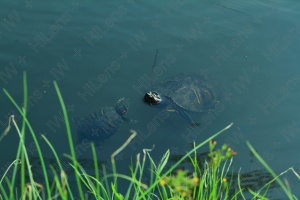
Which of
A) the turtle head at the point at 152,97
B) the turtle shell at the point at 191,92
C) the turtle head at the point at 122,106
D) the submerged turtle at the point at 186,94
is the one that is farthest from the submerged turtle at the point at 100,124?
the turtle shell at the point at 191,92

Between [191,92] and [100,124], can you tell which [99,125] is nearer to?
[100,124]

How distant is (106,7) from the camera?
5762mm

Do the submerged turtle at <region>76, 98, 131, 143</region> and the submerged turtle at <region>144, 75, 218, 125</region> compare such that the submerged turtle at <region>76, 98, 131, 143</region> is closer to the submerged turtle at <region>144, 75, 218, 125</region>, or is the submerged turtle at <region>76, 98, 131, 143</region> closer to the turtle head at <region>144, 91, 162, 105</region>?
the turtle head at <region>144, 91, 162, 105</region>

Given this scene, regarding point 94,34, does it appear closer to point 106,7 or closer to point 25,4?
point 106,7

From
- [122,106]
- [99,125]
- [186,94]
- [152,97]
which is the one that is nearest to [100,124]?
[99,125]

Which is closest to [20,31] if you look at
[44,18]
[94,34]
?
[44,18]

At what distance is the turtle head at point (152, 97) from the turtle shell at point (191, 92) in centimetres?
14

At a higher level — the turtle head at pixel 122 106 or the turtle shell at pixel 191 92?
the turtle head at pixel 122 106

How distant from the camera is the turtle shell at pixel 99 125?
4191mm

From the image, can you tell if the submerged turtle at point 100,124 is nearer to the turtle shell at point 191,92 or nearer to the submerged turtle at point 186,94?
the submerged turtle at point 186,94

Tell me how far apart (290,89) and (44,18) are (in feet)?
10.5

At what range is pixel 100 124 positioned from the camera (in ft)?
13.9

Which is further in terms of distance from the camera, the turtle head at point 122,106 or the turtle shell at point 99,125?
the turtle head at point 122,106

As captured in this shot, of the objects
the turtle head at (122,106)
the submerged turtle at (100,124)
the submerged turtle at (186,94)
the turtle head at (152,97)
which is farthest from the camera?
the submerged turtle at (186,94)
